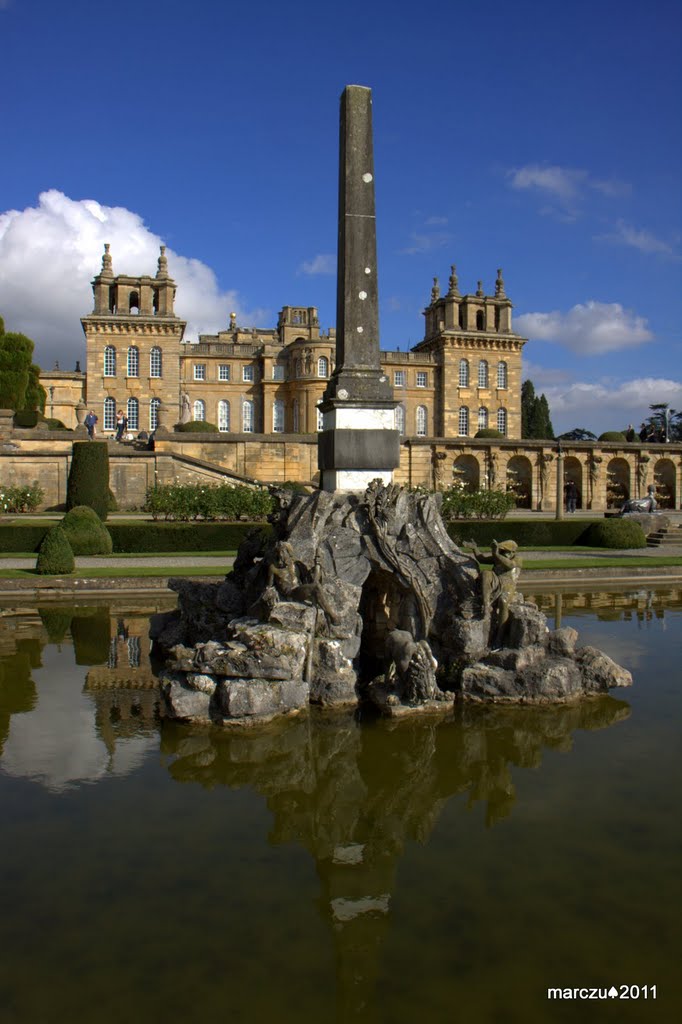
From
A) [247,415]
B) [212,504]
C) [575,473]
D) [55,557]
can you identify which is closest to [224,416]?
[247,415]

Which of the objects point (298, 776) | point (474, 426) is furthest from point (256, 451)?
point (298, 776)

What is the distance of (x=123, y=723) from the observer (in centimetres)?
796

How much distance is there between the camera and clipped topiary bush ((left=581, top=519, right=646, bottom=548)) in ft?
80.8

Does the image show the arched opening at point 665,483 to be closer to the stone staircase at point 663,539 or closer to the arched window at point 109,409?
the stone staircase at point 663,539

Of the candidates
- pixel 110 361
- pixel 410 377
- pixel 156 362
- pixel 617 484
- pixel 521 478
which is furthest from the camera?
pixel 410 377

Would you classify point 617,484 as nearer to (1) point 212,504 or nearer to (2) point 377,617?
(1) point 212,504

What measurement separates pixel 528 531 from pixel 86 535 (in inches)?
515

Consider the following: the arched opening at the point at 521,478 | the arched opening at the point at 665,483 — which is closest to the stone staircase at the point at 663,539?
the arched opening at the point at 521,478

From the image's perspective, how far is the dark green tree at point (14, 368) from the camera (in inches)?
1882

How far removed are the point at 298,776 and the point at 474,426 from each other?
2037 inches

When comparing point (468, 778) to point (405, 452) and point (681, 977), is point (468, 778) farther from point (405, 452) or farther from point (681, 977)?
point (405, 452)

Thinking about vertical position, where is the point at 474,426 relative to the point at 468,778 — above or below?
above

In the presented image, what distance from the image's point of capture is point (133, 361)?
51.2 m

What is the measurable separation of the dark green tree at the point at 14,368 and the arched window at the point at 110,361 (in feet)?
14.3
